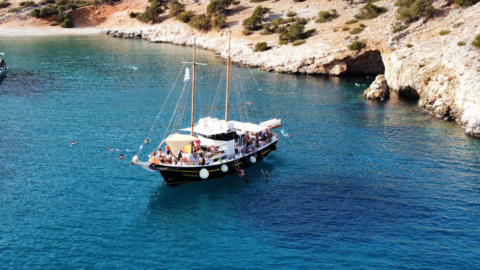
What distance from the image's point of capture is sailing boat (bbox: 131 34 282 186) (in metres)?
53.6

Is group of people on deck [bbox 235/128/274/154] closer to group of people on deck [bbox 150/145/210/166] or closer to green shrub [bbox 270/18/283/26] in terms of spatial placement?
group of people on deck [bbox 150/145/210/166]

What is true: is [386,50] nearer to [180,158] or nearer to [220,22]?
[220,22]

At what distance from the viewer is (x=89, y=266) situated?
128 ft

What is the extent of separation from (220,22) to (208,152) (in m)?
107

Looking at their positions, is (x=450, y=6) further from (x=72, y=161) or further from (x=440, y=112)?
(x=72, y=161)

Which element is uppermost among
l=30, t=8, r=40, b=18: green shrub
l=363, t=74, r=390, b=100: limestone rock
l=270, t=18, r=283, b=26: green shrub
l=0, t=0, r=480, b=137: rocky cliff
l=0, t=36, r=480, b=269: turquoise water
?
l=30, t=8, r=40, b=18: green shrub

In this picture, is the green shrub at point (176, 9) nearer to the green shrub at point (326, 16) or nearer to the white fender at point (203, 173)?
the green shrub at point (326, 16)

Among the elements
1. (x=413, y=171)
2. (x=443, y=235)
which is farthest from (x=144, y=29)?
(x=443, y=235)

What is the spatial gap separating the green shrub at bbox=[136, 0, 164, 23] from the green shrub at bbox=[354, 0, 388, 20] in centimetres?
8842

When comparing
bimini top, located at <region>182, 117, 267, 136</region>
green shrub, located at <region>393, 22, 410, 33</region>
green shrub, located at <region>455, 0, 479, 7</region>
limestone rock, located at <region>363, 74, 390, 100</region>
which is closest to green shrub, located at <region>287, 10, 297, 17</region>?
green shrub, located at <region>393, 22, 410, 33</region>

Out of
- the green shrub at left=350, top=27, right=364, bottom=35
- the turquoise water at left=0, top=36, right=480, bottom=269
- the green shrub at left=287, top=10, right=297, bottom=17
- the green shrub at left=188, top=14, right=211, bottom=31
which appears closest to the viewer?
the turquoise water at left=0, top=36, right=480, bottom=269

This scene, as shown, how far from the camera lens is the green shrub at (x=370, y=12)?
127m

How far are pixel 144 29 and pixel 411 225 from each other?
516 ft

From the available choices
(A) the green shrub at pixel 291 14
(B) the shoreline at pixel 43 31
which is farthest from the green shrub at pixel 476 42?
(B) the shoreline at pixel 43 31
